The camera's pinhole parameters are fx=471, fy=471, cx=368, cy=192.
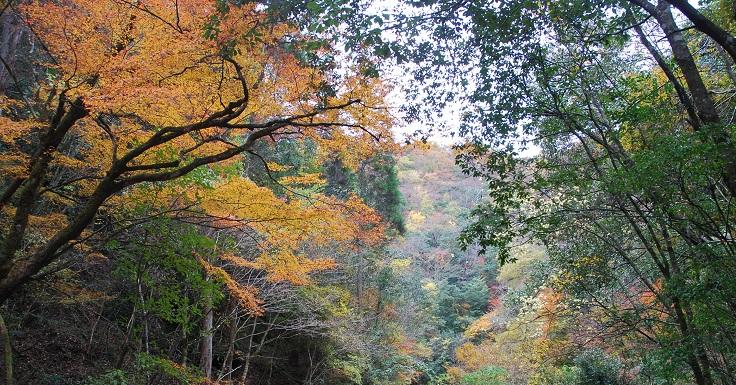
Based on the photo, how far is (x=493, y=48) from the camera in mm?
5824

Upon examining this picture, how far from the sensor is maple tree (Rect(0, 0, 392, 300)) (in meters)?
5.14

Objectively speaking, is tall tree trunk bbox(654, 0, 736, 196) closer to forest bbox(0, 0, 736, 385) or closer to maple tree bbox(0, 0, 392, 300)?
forest bbox(0, 0, 736, 385)

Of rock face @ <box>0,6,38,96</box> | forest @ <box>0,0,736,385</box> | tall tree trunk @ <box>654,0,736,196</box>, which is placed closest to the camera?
tall tree trunk @ <box>654,0,736,196</box>

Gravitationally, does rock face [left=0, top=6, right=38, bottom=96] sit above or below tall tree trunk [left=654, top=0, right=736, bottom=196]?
above

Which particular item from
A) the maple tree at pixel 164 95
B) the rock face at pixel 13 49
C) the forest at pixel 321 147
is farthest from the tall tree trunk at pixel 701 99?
the rock face at pixel 13 49

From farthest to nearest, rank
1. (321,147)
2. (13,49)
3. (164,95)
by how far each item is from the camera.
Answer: (13,49) < (321,147) < (164,95)

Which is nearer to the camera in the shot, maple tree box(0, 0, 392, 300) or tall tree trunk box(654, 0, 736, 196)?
tall tree trunk box(654, 0, 736, 196)

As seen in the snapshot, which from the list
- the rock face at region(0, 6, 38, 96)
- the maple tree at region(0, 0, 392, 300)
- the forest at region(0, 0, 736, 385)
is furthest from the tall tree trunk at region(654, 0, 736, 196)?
the rock face at region(0, 6, 38, 96)

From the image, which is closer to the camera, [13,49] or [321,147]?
[321,147]

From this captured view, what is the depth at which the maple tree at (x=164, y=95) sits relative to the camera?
5.14 metres

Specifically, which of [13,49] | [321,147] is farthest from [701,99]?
[13,49]

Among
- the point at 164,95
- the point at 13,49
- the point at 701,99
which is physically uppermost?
the point at 13,49

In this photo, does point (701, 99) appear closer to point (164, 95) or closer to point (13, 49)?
point (164, 95)

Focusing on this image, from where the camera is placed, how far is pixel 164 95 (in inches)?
211
